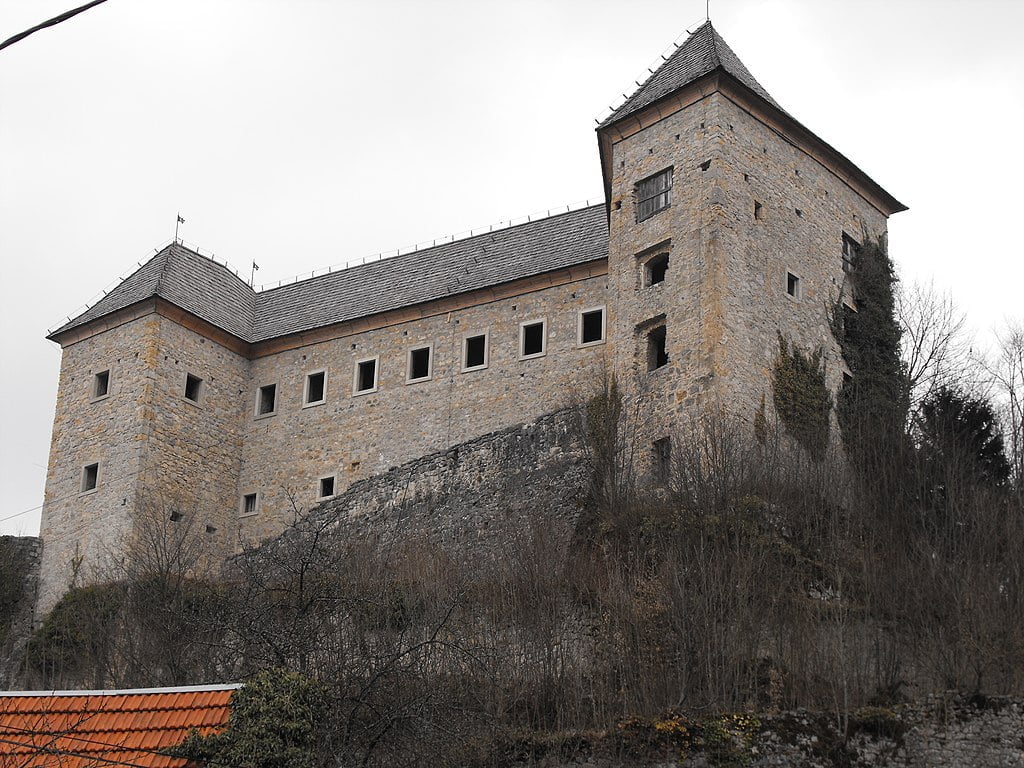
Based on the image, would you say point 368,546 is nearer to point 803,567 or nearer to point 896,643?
point 803,567

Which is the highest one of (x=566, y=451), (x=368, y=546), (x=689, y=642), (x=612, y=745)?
(x=566, y=451)

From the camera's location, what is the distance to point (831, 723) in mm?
23047

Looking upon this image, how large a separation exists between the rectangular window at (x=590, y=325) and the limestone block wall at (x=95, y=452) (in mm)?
11449

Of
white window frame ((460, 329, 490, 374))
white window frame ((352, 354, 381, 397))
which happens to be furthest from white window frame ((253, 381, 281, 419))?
white window frame ((460, 329, 490, 374))

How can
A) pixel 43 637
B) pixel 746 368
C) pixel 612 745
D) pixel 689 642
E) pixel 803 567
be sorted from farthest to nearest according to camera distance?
pixel 43 637
pixel 746 368
pixel 803 567
pixel 689 642
pixel 612 745

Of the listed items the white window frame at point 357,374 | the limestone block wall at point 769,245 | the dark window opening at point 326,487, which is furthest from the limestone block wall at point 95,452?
the limestone block wall at point 769,245

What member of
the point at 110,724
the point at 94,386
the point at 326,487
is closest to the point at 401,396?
the point at 326,487

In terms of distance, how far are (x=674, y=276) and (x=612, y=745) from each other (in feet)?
41.1

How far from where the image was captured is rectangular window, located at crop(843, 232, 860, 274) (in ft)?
116

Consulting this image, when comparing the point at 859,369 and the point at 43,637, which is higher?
the point at 859,369

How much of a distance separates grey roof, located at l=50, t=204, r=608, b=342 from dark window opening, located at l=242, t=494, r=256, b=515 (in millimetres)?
4689

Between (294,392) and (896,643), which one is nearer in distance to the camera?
(896,643)

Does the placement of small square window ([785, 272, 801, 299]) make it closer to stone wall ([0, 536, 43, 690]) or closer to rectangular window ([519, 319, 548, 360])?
rectangular window ([519, 319, 548, 360])

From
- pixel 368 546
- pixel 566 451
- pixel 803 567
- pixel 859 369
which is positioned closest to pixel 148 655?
pixel 368 546
